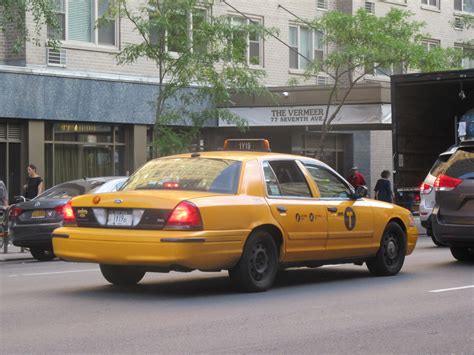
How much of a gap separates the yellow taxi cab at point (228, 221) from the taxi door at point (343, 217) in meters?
0.01

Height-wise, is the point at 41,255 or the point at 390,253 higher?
the point at 390,253

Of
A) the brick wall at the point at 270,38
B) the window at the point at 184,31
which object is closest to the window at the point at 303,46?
the brick wall at the point at 270,38

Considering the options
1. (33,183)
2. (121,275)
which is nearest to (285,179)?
(121,275)

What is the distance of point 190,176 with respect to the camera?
10.7m

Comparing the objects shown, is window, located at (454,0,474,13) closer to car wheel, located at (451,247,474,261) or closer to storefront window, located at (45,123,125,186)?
storefront window, located at (45,123,125,186)

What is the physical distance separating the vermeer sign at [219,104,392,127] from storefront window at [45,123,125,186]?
3565 mm

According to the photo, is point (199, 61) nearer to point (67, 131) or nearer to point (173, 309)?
point (67, 131)

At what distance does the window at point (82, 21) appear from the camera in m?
24.0

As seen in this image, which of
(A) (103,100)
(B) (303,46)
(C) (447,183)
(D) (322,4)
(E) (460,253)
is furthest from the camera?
(D) (322,4)

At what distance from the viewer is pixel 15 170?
23.5m

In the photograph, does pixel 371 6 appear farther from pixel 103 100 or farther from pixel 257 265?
pixel 257 265

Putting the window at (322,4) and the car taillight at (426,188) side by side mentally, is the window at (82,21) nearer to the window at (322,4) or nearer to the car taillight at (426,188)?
the window at (322,4)

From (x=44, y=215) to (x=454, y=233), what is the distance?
7074 mm

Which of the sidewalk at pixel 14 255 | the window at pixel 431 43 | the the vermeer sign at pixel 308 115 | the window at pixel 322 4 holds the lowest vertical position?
the sidewalk at pixel 14 255
